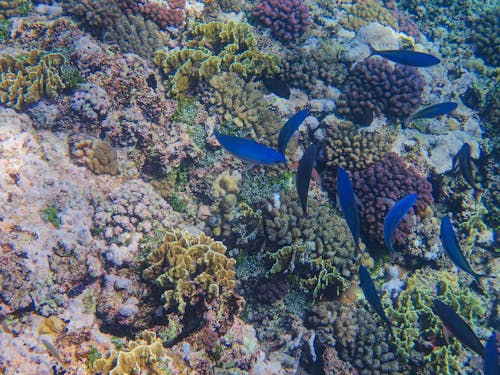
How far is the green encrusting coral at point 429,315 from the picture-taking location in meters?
4.90

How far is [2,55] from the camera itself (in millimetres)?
5699

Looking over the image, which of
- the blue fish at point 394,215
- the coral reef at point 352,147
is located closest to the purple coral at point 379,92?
the coral reef at point 352,147

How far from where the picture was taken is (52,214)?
4477 millimetres

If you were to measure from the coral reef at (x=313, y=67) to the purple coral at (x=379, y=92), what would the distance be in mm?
389

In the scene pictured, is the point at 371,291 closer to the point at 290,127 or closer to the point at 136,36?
the point at 290,127

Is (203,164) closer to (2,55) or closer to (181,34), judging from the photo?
(181,34)

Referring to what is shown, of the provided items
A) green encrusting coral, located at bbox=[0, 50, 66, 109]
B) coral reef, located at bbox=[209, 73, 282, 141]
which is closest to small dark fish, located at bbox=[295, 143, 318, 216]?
coral reef, located at bbox=[209, 73, 282, 141]

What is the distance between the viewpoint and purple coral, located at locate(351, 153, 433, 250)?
567 cm

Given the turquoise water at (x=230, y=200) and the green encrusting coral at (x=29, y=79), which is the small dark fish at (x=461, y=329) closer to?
the turquoise water at (x=230, y=200)

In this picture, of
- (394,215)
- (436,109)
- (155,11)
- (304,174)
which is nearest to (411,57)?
(436,109)

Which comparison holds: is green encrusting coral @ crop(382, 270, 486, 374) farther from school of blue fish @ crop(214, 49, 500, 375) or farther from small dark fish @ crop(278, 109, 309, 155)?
small dark fish @ crop(278, 109, 309, 155)

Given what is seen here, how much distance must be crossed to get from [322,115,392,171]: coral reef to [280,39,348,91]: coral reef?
1351 millimetres

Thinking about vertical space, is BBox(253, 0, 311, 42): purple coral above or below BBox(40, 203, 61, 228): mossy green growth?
above

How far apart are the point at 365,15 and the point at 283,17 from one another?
3.39 metres
